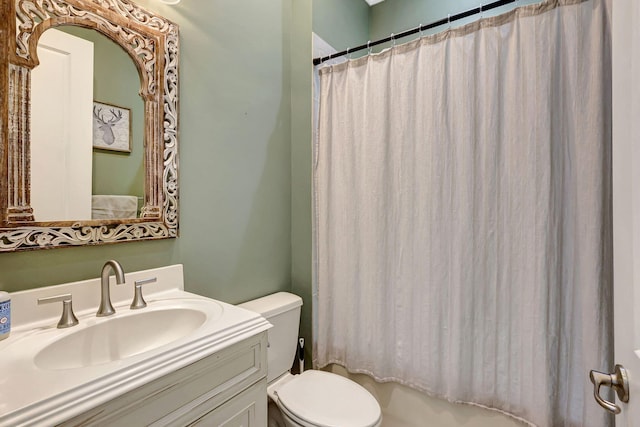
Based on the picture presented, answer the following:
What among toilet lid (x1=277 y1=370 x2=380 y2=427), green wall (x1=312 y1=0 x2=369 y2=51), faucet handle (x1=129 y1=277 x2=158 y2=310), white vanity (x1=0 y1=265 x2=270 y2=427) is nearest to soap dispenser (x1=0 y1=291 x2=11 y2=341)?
white vanity (x1=0 y1=265 x2=270 y2=427)

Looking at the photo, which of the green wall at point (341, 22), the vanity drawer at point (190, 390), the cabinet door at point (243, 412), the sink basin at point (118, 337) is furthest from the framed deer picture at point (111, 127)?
the green wall at point (341, 22)

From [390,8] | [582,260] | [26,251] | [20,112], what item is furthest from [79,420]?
[390,8]

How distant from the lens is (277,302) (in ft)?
5.04

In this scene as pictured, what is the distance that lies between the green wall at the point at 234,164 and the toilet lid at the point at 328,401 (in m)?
0.49

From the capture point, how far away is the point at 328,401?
128cm

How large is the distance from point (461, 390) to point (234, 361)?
3.42 ft

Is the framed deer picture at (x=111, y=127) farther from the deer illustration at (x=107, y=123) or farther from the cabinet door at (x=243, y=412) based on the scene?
the cabinet door at (x=243, y=412)

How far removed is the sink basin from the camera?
0.80 metres

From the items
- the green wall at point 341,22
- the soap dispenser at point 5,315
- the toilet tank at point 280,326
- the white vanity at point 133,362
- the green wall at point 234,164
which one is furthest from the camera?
the green wall at point 341,22

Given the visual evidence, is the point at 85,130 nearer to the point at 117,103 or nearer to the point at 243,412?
the point at 117,103

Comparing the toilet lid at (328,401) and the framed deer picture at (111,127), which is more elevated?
the framed deer picture at (111,127)

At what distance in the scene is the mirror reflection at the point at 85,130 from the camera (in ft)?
2.98

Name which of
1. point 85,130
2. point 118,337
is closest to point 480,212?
point 118,337

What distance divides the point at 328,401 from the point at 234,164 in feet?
3.79
